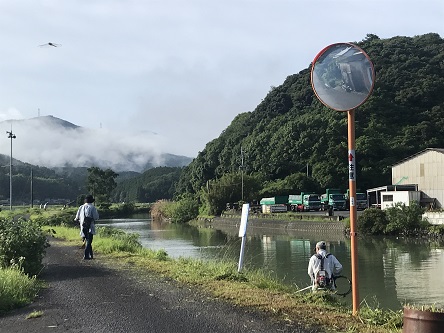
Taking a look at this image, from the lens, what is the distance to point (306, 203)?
53.1 meters

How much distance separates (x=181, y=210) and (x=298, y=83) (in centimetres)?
3572

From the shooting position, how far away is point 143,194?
130625 mm

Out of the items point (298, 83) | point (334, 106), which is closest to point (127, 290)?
point (334, 106)

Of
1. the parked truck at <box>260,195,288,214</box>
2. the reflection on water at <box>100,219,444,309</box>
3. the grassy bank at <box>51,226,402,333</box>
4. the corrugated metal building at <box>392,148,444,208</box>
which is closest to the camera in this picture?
the grassy bank at <box>51,226,402,333</box>

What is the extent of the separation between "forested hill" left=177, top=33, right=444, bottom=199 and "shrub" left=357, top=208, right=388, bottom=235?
24.0 m

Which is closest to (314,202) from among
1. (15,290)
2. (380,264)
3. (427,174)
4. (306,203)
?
(306,203)

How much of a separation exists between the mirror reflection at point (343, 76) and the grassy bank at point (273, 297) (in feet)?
7.31

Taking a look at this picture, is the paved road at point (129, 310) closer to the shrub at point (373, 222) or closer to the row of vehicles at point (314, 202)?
the shrub at point (373, 222)

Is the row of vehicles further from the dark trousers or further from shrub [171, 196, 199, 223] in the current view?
the dark trousers

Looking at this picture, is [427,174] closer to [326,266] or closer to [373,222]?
[373,222]

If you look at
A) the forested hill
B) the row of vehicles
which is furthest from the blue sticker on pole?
the forested hill

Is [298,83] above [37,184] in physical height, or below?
above

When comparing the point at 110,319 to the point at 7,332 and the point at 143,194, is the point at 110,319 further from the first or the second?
the point at 143,194

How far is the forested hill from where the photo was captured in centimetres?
5916
